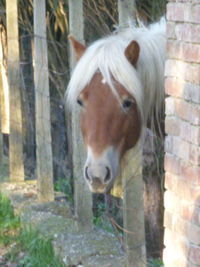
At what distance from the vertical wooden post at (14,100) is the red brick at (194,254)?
3638mm

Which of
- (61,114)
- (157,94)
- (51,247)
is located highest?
(157,94)

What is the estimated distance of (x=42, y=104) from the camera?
594 centimetres

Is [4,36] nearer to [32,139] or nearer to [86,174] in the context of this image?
[32,139]

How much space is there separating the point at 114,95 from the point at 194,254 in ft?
3.86

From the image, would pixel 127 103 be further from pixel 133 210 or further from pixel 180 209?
pixel 180 209

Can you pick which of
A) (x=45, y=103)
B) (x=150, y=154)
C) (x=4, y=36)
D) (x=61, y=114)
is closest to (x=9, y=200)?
(x=45, y=103)

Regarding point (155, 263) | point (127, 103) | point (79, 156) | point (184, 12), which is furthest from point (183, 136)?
point (155, 263)

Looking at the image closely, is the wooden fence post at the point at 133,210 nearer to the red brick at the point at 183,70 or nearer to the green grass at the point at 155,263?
the green grass at the point at 155,263

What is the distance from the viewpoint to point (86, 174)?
3.98m

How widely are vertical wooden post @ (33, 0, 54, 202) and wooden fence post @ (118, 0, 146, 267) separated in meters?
1.46

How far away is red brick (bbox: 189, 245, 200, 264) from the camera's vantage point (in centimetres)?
328

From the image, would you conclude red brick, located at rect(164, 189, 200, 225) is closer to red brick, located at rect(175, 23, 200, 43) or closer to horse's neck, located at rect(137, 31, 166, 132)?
red brick, located at rect(175, 23, 200, 43)

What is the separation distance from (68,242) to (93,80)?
1.48m

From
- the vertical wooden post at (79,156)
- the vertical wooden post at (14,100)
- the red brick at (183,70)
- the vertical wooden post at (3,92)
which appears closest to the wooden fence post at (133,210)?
the vertical wooden post at (79,156)
